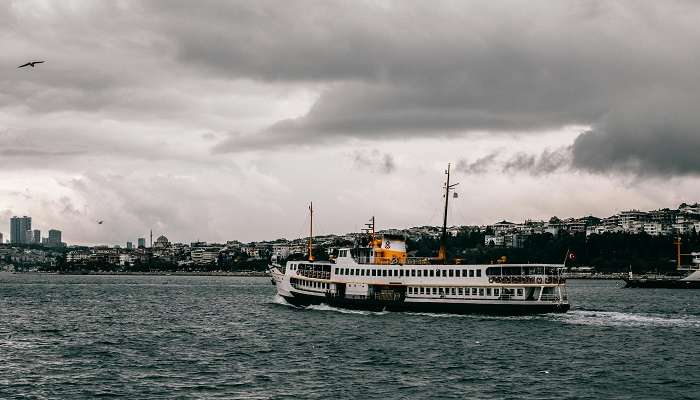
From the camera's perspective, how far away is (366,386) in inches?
1688

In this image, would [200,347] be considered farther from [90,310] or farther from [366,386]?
[90,310]

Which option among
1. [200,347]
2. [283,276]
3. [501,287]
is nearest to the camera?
[200,347]

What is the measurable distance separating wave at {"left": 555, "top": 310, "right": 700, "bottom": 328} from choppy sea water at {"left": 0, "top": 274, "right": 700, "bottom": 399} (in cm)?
17

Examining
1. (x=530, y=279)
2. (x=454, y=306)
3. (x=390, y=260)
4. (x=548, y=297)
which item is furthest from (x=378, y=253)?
(x=548, y=297)

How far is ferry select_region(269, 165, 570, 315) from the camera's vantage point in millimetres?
74938

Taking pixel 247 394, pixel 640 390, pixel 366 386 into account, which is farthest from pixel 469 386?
pixel 247 394

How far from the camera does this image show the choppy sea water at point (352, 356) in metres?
42.3

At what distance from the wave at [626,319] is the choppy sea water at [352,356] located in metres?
0.17

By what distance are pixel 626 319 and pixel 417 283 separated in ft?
66.3

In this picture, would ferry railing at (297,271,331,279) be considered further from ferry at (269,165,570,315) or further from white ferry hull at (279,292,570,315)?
white ferry hull at (279,292,570,315)

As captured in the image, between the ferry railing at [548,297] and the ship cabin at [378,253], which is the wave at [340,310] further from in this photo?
the ferry railing at [548,297]

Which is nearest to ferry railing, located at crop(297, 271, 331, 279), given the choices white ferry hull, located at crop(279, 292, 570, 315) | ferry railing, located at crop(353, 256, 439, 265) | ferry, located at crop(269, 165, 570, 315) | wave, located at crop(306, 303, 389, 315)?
ferry, located at crop(269, 165, 570, 315)

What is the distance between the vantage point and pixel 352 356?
53.2 metres

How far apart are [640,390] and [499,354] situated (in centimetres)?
1280
